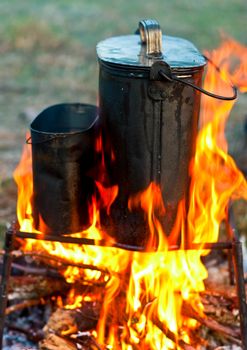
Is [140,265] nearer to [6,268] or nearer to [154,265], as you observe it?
[154,265]

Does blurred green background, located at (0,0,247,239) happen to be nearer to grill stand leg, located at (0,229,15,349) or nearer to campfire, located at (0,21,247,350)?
campfire, located at (0,21,247,350)

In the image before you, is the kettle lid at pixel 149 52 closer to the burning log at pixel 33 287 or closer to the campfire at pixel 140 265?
the campfire at pixel 140 265

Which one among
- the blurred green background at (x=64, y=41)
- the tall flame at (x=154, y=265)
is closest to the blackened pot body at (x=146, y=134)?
the tall flame at (x=154, y=265)

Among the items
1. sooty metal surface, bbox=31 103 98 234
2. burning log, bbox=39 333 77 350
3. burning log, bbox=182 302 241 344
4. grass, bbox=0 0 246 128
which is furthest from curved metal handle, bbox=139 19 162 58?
grass, bbox=0 0 246 128

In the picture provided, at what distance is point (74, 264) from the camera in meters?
3.21

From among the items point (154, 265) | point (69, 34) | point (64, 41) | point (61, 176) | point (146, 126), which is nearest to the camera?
point (146, 126)

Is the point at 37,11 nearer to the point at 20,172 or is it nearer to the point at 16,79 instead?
the point at 16,79

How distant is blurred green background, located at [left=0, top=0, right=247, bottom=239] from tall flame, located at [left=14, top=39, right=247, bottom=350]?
186cm

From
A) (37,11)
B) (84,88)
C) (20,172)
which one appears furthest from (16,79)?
(20,172)

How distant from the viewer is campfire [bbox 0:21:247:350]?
116 inches

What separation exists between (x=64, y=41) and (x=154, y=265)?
350 inches

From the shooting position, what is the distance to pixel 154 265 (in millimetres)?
3209

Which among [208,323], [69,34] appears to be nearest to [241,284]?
[208,323]

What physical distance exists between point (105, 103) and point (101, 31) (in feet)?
34.1
